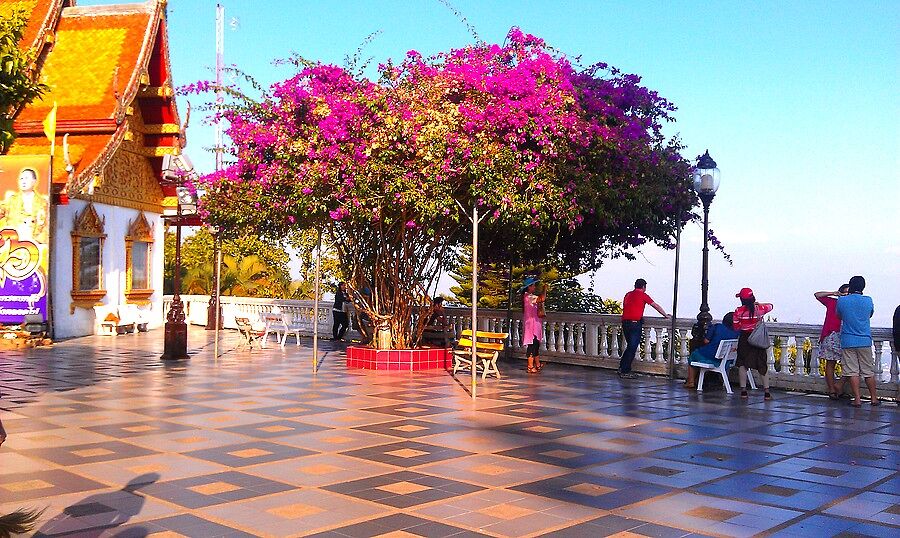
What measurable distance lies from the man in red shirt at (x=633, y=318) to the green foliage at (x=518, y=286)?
3.85m

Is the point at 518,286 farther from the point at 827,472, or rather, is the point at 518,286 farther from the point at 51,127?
the point at 827,472

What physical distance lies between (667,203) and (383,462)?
10603mm

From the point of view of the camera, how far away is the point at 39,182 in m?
22.9

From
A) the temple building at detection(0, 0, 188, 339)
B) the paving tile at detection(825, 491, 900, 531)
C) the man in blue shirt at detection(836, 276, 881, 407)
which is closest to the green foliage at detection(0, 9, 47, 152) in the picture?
the paving tile at detection(825, 491, 900, 531)

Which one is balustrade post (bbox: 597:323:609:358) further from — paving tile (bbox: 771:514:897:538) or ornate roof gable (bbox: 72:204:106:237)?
ornate roof gable (bbox: 72:204:106:237)

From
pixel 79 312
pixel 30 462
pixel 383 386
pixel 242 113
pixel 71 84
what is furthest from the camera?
pixel 71 84

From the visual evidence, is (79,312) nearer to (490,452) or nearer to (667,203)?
(667,203)

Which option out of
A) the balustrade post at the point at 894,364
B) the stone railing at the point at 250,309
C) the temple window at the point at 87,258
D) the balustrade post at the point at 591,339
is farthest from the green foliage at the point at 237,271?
the balustrade post at the point at 894,364

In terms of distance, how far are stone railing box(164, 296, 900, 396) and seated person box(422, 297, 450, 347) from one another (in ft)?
4.89

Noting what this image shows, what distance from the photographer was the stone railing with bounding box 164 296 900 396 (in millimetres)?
13898

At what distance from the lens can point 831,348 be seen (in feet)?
44.5

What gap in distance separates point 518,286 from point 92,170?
12524 millimetres

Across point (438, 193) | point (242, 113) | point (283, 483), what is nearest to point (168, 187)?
point (242, 113)

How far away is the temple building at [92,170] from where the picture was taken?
22922mm
